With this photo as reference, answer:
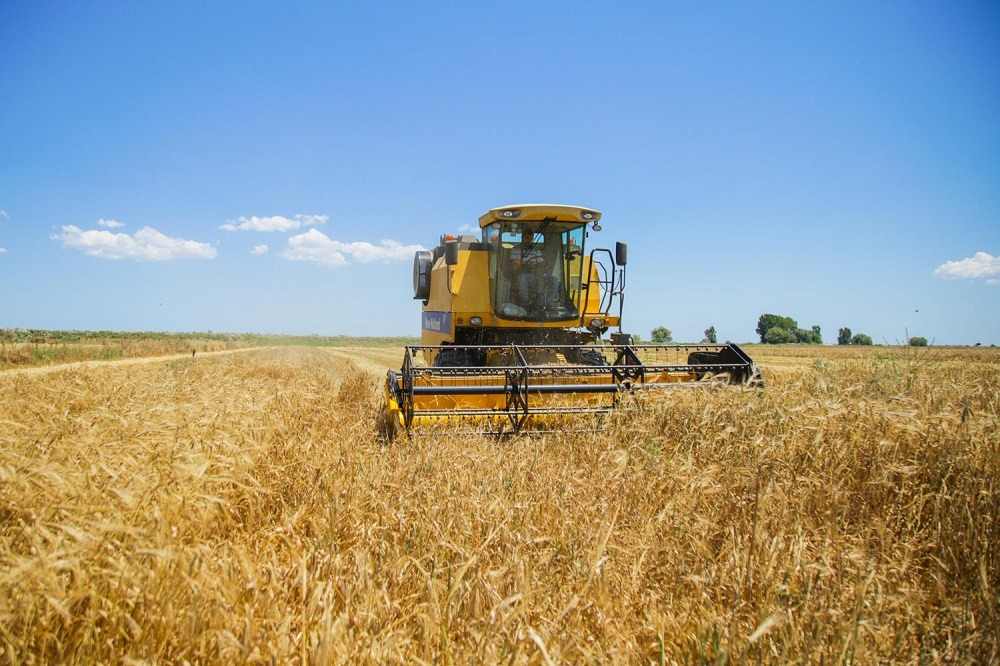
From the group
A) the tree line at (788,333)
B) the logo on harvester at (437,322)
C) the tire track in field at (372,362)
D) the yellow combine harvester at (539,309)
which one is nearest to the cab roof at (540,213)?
the yellow combine harvester at (539,309)

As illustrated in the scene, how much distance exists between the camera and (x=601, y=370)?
5758 mm

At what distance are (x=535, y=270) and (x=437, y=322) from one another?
1820 mm

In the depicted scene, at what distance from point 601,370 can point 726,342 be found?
176cm

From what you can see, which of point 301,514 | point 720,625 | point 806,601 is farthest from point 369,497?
point 806,601

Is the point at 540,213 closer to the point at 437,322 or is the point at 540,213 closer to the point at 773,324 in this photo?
the point at 437,322

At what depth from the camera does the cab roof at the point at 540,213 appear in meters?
7.37

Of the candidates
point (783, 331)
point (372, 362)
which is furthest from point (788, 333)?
point (372, 362)

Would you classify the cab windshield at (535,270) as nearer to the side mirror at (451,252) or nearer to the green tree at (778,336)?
the side mirror at (451,252)

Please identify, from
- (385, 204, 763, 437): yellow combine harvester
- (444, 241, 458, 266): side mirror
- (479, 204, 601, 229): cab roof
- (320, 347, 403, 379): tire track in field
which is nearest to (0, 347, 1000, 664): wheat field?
(385, 204, 763, 437): yellow combine harvester

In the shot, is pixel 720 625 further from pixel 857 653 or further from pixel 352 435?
pixel 352 435

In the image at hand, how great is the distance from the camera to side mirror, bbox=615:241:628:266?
7594 mm

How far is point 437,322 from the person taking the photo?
28.1 feet

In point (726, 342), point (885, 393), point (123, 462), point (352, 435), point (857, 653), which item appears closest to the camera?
point (857, 653)

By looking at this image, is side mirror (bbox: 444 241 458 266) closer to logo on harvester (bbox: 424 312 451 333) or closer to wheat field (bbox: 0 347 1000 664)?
logo on harvester (bbox: 424 312 451 333)
